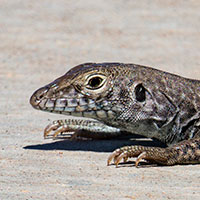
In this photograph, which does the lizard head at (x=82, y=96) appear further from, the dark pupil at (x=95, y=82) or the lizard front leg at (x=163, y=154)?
the lizard front leg at (x=163, y=154)

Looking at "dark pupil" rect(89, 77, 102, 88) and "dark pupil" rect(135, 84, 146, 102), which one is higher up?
"dark pupil" rect(89, 77, 102, 88)

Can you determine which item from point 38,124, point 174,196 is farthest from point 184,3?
point 174,196

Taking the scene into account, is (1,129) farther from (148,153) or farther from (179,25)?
(179,25)

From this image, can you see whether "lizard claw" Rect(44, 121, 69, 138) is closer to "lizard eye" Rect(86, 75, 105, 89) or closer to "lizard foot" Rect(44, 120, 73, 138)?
"lizard foot" Rect(44, 120, 73, 138)

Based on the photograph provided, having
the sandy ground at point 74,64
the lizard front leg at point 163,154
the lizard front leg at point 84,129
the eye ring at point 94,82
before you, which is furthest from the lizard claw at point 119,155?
the lizard front leg at point 84,129

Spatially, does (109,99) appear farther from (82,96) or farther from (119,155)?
(119,155)

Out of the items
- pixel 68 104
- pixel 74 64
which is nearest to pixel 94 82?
pixel 68 104

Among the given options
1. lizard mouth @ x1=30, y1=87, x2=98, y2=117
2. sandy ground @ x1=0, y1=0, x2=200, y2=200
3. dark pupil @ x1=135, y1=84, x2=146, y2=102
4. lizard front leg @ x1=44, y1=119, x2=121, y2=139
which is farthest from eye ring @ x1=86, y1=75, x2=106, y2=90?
lizard front leg @ x1=44, y1=119, x2=121, y2=139
